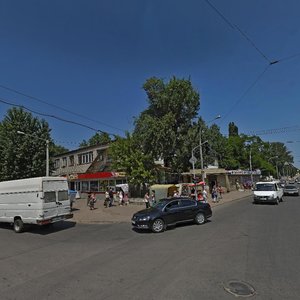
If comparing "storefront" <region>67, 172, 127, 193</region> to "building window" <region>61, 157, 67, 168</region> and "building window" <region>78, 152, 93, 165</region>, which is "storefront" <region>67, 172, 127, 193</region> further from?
"building window" <region>61, 157, 67, 168</region>

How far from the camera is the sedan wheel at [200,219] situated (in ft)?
56.3

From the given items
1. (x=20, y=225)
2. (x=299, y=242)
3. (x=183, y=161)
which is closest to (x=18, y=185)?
(x=20, y=225)

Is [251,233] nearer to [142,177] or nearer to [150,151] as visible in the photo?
[142,177]

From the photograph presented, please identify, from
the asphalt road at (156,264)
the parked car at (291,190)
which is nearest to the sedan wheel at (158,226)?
the asphalt road at (156,264)

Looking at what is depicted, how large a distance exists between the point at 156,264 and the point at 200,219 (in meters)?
8.96

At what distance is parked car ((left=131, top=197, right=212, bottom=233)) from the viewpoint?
15.5 metres

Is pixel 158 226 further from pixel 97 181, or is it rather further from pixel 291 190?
pixel 291 190

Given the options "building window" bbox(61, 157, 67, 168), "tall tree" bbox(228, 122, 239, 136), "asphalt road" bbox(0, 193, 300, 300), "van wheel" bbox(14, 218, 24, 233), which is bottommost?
"asphalt road" bbox(0, 193, 300, 300)

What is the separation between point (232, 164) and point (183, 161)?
36.4 meters

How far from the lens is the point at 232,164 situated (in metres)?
74.8

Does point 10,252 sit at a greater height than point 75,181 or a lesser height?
lesser

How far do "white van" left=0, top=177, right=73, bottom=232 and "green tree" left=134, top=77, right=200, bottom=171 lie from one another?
68.8 feet

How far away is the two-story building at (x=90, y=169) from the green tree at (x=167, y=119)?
5.21 metres

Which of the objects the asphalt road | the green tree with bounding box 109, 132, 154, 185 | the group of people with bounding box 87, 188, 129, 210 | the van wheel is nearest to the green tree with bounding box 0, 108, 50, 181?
the green tree with bounding box 109, 132, 154, 185
